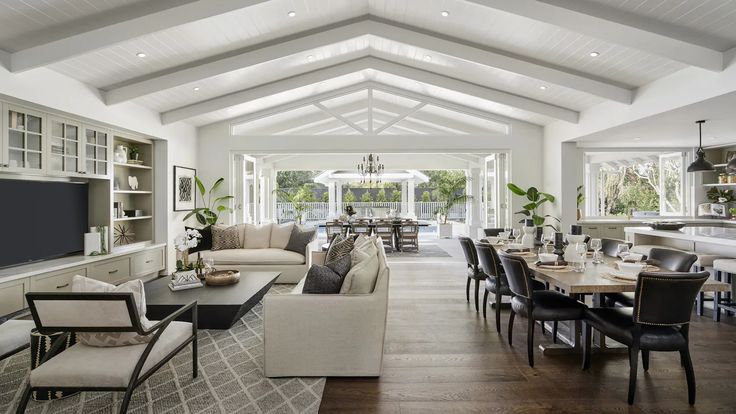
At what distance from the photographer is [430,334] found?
3.87m

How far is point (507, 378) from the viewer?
2949mm

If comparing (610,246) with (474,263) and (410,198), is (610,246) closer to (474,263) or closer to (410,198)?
(474,263)

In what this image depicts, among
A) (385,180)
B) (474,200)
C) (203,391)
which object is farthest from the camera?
(385,180)

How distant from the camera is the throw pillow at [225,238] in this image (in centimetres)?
639

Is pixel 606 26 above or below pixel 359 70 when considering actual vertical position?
below

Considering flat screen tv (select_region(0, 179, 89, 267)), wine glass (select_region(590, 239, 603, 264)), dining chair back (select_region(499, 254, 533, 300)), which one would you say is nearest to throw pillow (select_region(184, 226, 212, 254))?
flat screen tv (select_region(0, 179, 89, 267))

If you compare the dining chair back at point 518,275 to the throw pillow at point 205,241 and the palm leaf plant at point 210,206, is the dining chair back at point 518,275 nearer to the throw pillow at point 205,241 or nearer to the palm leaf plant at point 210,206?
the throw pillow at point 205,241

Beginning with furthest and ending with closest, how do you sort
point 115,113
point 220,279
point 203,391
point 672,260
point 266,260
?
point 266,260 < point 115,113 < point 220,279 < point 672,260 < point 203,391

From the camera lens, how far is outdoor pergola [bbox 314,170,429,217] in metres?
13.6

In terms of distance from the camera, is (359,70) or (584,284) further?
(359,70)

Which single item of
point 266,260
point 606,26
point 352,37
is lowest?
point 266,260

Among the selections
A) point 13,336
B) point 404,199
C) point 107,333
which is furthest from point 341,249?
point 404,199

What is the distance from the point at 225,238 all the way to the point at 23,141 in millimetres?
2858

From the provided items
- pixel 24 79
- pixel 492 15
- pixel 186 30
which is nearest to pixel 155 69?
pixel 186 30
